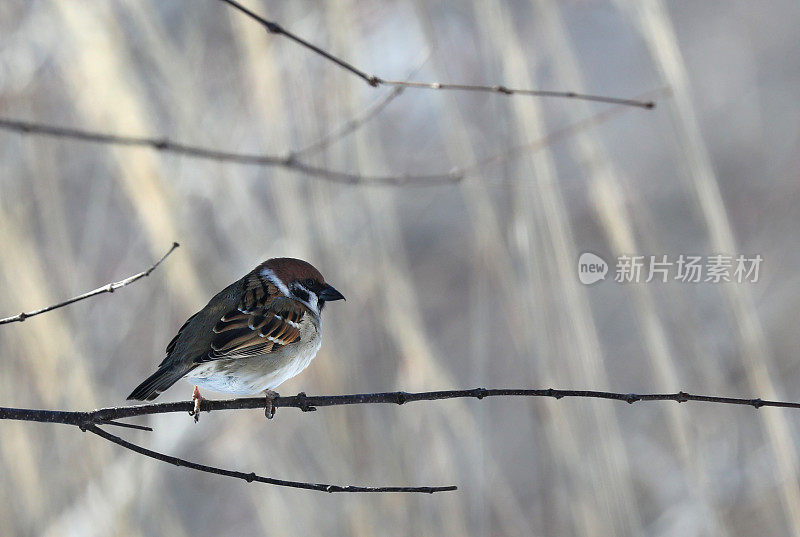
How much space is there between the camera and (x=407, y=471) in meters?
1.89

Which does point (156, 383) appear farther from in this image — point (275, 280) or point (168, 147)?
point (168, 147)

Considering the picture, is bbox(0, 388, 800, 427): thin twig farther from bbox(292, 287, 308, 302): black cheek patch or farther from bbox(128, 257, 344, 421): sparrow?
bbox(292, 287, 308, 302): black cheek patch

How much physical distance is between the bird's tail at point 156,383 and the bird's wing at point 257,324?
0.04 meters

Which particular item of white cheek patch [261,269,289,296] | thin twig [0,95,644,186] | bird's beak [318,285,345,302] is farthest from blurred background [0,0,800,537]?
bird's beak [318,285,345,302]

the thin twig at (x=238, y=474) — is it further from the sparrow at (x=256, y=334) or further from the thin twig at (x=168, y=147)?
the thin twig at (x=168, y=147)

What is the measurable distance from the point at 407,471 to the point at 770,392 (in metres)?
0.84

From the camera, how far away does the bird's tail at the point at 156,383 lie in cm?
103

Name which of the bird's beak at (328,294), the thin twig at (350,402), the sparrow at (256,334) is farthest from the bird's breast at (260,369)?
the thin twig at (350,402)

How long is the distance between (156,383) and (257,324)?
0.25 m

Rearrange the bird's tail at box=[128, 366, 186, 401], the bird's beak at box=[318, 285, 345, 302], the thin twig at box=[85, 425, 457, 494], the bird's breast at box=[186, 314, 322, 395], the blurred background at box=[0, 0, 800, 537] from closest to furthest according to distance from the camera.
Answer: the thin twig at box=[85, 425, 457, 494], the bird's tail at box=[128, 366, 186, 401], the bird's beak at box=[318, 285, 345, 302], the bird's breast at box=[186, 314, 322, 395], the blurred background at box=[0, 0, 800, 537]

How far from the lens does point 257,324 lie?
1305 millimetres

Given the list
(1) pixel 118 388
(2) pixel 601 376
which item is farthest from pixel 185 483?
(2) pixel 601 376

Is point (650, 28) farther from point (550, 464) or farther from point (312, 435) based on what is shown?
point (312, 435)

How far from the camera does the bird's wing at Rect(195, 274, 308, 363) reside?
49.0 inches
